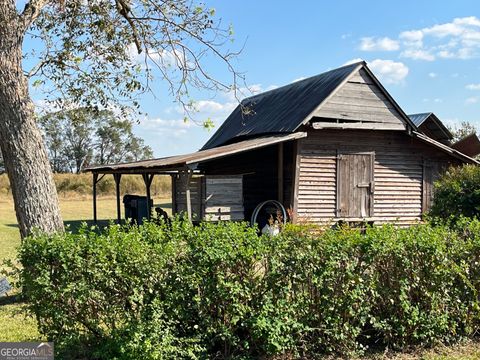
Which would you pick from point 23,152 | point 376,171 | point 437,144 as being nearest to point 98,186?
point 376,171

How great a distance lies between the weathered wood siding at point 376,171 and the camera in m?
16.7

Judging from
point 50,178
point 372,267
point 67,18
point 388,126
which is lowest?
point 372,267

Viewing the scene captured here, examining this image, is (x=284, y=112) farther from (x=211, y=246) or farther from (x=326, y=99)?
(x=211, y=246)

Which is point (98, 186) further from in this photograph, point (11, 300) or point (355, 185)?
point (11, 300)

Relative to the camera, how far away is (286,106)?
18281 mm

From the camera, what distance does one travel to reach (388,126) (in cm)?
1719

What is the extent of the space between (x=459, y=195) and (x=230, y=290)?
607cm

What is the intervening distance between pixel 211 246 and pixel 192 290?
0.47 metres

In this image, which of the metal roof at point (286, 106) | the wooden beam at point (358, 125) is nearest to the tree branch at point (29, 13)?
the metal roof at point (286, 106)

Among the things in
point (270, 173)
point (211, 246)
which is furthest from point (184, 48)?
point (270, 173)

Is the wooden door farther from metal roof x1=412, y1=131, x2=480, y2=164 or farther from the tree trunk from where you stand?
the tree trunk

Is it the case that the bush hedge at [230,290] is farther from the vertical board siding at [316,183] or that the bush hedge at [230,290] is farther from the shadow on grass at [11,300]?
the vertical board siding at [316,183]

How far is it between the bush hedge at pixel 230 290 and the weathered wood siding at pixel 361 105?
36.6ft

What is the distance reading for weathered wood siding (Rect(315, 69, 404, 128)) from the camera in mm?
16562
